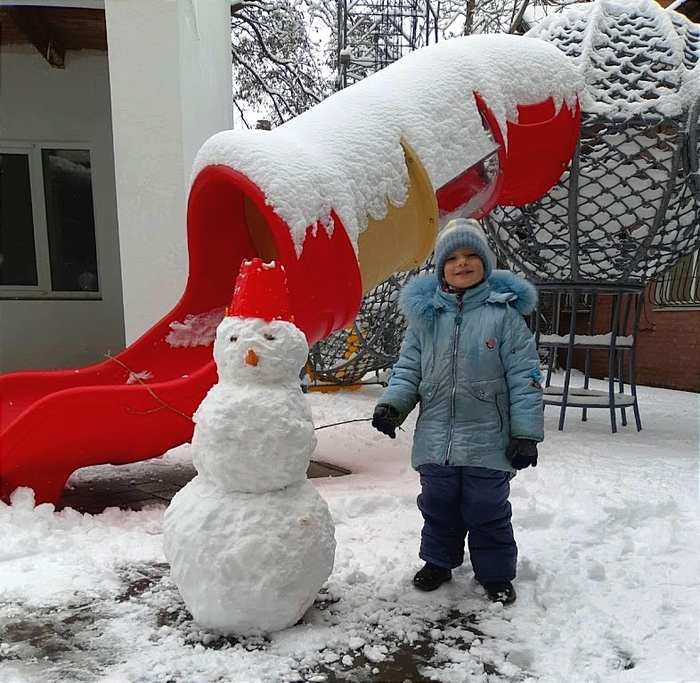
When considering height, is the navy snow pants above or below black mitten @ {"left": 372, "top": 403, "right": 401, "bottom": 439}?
below

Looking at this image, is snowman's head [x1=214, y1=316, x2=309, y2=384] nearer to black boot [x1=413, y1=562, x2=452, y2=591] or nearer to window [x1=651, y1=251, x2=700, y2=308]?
black boot [x1=413, y1=562, x2=452, y2=591]

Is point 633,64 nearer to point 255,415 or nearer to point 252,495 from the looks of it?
point 255,415

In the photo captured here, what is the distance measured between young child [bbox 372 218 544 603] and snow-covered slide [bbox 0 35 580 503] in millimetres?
793

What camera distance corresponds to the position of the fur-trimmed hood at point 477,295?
2.25 m

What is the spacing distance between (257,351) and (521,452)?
0.93 meters

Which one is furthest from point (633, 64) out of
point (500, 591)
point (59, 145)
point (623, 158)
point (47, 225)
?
point (47, 225)

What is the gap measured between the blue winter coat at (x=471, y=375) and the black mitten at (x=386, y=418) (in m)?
0.02

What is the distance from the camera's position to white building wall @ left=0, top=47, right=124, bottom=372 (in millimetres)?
6750

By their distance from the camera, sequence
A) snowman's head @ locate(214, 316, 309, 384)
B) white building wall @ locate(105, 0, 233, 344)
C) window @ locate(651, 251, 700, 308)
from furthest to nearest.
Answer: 1. window @ locate(651, 251, 700, 308)
2. white building wall @ locate(105, 0, 233, 344)
3. snowman's head @ locate(214, 316, 309, 384)

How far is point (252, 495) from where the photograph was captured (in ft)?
6.28

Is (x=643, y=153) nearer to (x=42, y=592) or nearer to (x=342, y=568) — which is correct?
(x=342, y=568)

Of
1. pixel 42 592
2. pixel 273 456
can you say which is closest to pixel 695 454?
pixel 273 456

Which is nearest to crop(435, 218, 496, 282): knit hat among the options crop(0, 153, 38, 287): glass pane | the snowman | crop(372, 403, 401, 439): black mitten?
crop(372, 403, 401, 439): black mitten

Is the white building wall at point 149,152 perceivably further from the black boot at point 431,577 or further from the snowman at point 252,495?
the black boot at point 431,577
